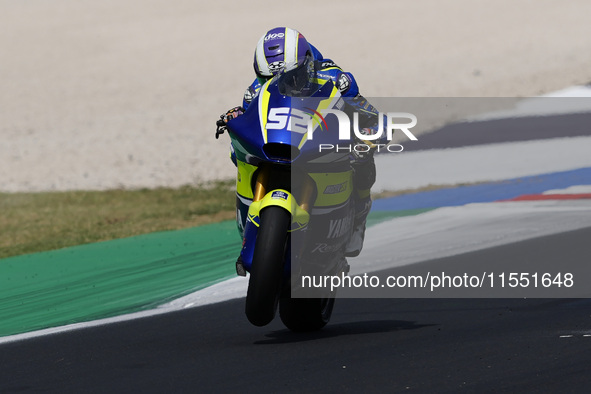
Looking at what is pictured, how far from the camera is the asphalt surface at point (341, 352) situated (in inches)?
207

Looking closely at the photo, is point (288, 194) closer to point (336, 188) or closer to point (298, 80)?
point (336, 188)

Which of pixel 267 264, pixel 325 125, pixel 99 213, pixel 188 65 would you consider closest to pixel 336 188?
pixel 325 125

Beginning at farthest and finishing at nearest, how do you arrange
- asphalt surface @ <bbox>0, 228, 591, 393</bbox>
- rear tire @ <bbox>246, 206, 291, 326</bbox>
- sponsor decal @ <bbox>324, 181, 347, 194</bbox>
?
sponsor decal @ <bbox>324, 181, 347, 194</bbox> → rear tire @ <bbox>246, 206, 291, 326</bbox> → asphalt surface @ <bbox>0, 228, 591, 393</bbox>

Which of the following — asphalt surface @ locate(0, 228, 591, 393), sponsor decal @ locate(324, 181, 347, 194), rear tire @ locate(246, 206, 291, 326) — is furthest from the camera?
sponsor decal @ locate(324, 181, 347, 194)

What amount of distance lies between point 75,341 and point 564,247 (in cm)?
464

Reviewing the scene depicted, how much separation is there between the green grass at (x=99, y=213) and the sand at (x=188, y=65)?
910 mm

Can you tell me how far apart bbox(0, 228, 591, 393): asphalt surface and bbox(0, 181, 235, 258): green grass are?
17.1 feet

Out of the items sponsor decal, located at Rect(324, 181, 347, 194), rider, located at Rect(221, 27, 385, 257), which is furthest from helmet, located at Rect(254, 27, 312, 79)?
sponsor decal, located at Rect(324, 181, 347, 194)

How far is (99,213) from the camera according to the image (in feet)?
47.7

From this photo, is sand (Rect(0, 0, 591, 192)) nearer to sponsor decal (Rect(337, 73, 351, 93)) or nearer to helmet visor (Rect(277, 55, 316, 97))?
sponsor decal (Rect(337, 73, 351, 93))

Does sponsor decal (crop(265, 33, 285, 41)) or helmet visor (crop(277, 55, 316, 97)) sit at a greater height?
sponsor decal (crop(265, 33, 285, 41))

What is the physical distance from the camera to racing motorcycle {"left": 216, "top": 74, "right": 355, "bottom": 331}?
582 centimetres

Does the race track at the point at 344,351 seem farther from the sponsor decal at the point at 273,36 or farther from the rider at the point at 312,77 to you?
the sponsor decal at the point at 273,36

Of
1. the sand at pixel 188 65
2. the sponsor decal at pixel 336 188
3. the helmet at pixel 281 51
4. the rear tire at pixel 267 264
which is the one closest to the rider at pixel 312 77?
the helmet at pixel 281 51
